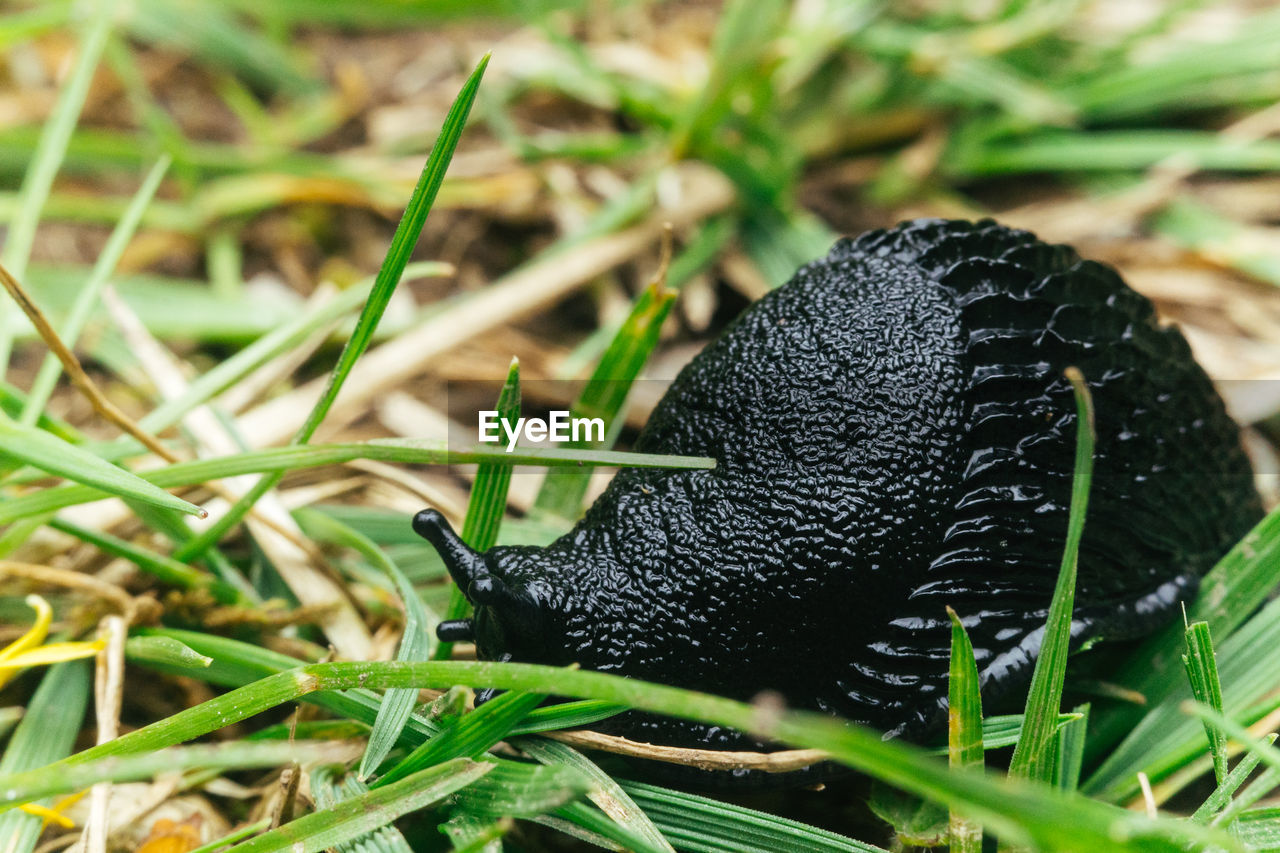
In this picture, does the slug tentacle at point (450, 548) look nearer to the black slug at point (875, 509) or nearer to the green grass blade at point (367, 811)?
the black slug at point (875, 509)

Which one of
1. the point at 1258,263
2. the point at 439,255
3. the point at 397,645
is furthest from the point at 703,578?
the point at 1258,263

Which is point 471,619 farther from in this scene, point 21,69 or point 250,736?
point 21,69

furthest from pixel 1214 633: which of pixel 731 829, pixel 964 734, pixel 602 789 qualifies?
pixel 602 789

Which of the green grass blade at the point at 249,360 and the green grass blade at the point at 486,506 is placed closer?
the green grass blade at the point at 486,506

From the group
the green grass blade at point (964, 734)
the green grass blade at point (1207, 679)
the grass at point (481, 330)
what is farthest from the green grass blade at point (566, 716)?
the green grass blade at point (1207, 679)

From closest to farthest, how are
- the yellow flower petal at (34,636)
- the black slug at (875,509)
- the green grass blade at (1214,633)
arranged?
the black slug at (875,509), the yellow flower petal at (34,636), the green grass blade at (1214,633)

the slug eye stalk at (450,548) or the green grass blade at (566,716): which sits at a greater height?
the slug eye stalk at (450,548)

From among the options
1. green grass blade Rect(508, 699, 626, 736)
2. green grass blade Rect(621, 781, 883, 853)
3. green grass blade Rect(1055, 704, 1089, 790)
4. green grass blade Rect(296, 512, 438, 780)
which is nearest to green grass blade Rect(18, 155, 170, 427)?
green grass blade Rect(296, 512, 438, 780)

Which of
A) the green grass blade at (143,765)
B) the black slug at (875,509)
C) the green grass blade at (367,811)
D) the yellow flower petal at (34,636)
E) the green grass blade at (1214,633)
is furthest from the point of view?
the green grass blade at (1214,633)
